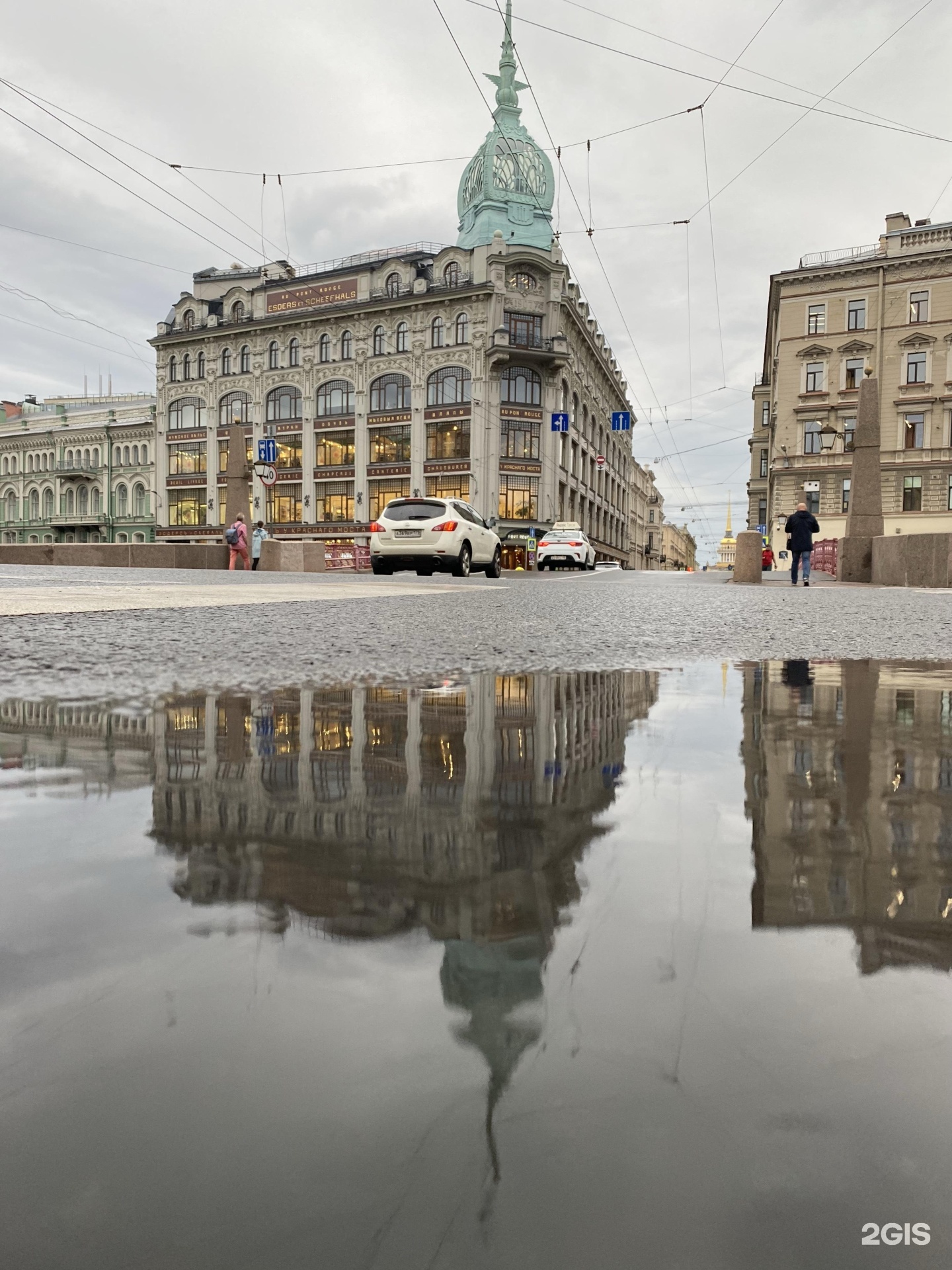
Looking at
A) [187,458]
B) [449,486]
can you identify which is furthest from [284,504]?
[449,486]

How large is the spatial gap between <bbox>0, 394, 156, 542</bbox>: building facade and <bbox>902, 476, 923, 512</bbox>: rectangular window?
159 feet

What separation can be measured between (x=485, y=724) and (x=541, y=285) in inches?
2058

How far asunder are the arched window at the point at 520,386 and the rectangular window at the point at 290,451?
13.8 m

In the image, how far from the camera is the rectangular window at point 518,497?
159 ft

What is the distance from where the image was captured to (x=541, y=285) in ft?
164

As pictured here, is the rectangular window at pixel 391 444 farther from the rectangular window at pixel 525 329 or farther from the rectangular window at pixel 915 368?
the rectangular window at pixel 915 368

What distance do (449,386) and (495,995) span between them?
51184 mm

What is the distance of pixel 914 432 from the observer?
45.2 metres

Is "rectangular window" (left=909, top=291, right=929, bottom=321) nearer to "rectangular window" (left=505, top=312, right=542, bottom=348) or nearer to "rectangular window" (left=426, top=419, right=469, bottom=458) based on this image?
"rectangular window" (left=505, top=312, right=542, bottom=348)

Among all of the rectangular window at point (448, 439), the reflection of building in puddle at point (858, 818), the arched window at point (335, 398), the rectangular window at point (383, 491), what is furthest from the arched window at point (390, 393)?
the reflection of building in puddle at point (858, 818)

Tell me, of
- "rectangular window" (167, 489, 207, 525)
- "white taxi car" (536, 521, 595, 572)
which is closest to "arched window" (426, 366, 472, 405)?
"white taxi car" (536, 521, 595, 572)

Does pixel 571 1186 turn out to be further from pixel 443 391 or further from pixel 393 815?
pixel 443 391

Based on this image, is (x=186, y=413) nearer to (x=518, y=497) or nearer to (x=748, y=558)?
(x=518, y=497)

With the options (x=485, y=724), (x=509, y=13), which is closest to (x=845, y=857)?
(x=485, y=724)
